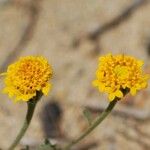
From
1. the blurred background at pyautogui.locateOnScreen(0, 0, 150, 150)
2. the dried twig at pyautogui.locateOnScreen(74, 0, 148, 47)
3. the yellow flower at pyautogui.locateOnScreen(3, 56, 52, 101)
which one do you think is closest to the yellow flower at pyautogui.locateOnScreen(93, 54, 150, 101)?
the yellow flower at pyautogui.locateOnScreen(3, 56, 52, 101)

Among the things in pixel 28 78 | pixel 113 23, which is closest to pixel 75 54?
pixel 113 23

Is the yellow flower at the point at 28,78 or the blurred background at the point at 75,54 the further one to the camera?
the blurred background at the point at 75,54

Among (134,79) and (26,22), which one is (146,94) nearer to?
(26,22)

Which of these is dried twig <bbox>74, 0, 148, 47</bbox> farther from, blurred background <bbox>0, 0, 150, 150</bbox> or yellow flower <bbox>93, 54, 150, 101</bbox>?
yellow flower <bbox>93, 54, 150, 101</bbox>

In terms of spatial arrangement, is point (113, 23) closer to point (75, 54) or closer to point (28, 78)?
point (75, 54)

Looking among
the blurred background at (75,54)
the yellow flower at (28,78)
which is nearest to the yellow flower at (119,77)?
the yellow flower at (28,78)

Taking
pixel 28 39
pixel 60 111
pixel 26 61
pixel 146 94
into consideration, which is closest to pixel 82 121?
pixel 60 111

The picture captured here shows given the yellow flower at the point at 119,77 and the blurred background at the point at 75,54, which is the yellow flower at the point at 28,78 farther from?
the blurred background at the point at 75,54
